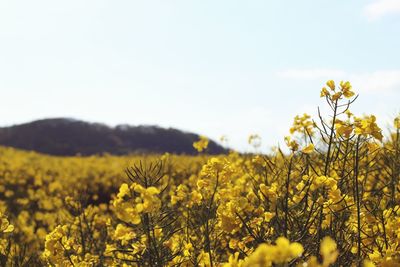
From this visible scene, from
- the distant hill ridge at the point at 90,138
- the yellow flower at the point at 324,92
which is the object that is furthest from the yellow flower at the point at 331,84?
the distant hill ridge at the point at 90,138

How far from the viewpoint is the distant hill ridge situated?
37250 mm

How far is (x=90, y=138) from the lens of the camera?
130 ft

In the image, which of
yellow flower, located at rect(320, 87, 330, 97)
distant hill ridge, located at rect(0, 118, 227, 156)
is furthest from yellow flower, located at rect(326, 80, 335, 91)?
distant hill ridge, located at rect(0, 118, 227, 156)

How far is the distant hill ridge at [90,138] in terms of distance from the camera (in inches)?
1467

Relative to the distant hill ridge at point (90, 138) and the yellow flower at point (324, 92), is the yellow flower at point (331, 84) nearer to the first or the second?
the yellow flower at point (324, 92)

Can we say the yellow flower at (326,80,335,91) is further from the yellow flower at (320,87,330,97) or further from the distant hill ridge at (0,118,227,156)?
the distant hill ridge at (0,118,227,156)

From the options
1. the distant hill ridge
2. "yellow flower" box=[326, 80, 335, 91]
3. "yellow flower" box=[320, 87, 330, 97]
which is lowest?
"yellow flower" box=[320, 87, 330, 97]

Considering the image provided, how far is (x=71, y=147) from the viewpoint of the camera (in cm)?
3756

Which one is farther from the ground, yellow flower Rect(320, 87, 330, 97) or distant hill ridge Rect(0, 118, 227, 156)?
distant hill ridge Rect(0, 118, 227, 156)

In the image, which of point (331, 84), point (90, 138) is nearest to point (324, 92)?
point (331, 84)

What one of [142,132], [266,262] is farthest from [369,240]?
[142,132]

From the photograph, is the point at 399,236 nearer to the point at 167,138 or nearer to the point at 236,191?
the point at 236,191

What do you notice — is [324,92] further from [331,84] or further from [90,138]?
[90,138]

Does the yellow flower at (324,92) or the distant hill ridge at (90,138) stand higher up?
the distant hill ridge at (90,138)
